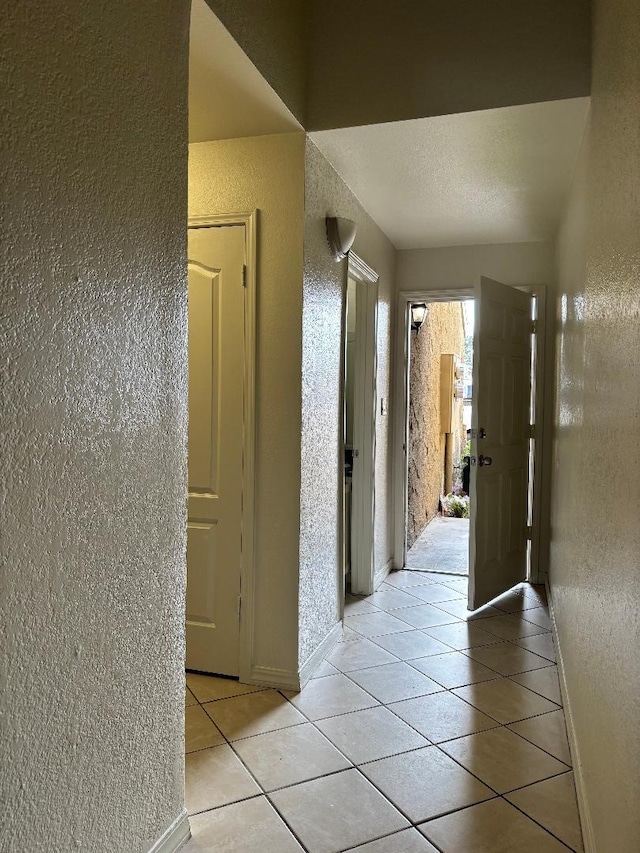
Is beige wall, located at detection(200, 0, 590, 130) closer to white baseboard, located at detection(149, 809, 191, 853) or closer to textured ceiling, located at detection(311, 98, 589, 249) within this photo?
textured ceiling, located at detection(311, 98, 589, 249)

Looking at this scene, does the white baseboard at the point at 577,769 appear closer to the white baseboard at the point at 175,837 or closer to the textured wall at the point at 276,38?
the white baseboard at the point at 175,837

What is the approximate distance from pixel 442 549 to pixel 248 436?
3291mm

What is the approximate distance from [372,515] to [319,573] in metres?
1.11

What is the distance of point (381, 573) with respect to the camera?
4.39 m

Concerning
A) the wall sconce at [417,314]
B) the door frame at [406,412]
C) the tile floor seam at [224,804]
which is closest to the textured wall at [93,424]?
the tile floor seam at [224,804]

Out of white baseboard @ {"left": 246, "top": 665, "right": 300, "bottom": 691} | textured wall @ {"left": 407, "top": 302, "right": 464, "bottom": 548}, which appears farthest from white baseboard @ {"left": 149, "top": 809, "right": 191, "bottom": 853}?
textured wall @ {"left": 407, "top": 302, "right": 464, "bottom": 548}

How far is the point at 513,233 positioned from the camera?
4.15m

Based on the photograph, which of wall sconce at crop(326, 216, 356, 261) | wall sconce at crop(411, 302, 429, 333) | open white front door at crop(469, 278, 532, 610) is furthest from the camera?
wall sconce at crop(411, 302, 429, 333)

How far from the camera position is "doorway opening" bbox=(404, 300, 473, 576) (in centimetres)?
538

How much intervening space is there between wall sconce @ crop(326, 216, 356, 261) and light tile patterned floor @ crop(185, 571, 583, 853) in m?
1.99

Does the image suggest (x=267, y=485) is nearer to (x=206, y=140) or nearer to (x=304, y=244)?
(x=304, y=244)

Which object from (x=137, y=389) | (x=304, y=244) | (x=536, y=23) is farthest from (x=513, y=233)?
(x=137, y=389)

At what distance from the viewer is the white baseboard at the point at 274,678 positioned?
2723 mm

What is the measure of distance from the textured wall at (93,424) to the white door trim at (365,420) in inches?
92.3
